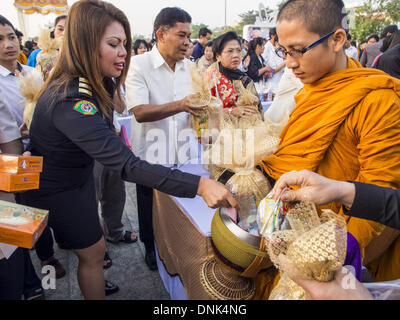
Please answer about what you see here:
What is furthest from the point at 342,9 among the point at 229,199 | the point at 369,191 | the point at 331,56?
the point at 229,199

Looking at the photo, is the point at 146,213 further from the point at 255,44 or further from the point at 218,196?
the point at 255,44

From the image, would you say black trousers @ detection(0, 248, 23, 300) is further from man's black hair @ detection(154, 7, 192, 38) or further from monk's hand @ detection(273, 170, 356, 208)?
man's black hair @ detection(154, 7, 192, 38)

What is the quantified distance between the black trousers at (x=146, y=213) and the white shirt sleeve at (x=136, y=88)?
2.48 ft

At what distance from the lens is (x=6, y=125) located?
187 centimetres

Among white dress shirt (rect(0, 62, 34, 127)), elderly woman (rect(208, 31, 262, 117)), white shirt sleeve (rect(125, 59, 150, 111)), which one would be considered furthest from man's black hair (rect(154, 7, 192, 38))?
white dress shirt (rect(0, 62, 34, 127))

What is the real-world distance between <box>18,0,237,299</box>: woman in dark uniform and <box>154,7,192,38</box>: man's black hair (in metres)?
0.72

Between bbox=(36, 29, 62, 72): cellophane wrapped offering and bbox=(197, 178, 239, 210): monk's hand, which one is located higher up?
bbox=(36, 29, 62, 72): cellophane wrapped offering

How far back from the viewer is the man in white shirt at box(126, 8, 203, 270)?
2273 millimetres

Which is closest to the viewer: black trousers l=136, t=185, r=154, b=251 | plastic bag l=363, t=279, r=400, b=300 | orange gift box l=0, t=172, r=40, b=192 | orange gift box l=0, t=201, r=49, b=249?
plastic bag l=363, t=279, r=400, b=300

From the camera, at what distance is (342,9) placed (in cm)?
123

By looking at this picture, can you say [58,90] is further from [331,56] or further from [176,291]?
[176,291]

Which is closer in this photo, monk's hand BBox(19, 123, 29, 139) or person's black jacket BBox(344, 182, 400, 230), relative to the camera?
person's black jacket BBox(344, 182, 400, 230)

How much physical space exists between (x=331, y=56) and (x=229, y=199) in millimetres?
773

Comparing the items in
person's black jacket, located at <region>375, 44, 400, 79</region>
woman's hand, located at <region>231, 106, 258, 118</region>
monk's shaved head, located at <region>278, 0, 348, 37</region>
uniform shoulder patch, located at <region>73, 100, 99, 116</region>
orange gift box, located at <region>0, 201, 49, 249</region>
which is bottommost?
orange gift box, located at <region>0, 201, 49, 249</region>
